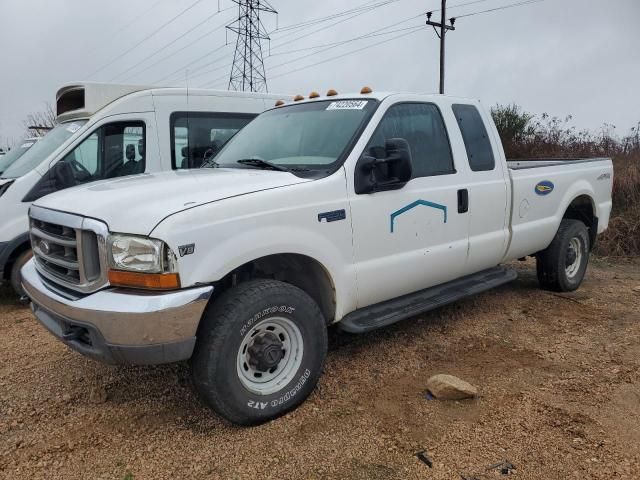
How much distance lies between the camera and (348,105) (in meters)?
4.00

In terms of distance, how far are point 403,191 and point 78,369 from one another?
2753 mm

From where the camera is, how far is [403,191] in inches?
150

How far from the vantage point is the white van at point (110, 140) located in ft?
18.3

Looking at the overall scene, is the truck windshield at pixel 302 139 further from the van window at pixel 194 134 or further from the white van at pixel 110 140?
the van window at pixel 194 134

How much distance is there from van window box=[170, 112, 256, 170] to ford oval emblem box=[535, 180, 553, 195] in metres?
3.66

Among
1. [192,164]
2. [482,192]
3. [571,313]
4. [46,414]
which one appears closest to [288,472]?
[46,414]

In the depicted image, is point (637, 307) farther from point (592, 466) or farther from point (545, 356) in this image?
point (592, 466)

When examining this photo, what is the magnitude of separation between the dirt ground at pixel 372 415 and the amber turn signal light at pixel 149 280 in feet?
3.11

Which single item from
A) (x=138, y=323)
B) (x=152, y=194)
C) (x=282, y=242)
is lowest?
(x=138, y=323)

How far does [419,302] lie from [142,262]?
87.5 inches

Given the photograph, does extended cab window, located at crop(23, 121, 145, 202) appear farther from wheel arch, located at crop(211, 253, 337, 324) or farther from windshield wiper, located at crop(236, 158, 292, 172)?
wheel arch, located at crop(211, 253, 337, 324)

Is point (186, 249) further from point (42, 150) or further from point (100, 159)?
point (42, 150)

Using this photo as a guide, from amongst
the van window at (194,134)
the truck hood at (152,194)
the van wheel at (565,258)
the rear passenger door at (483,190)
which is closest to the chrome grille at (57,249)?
the truck hood at (152,194)

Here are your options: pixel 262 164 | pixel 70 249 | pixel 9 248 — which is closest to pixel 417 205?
pixel 262 164
